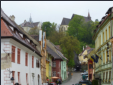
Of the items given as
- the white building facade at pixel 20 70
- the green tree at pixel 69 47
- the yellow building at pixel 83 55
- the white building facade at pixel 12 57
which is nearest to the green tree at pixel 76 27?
the yellow building at pixel 83 55

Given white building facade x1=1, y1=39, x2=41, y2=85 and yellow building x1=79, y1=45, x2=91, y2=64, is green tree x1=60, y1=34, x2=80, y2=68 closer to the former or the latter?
yellow building x1=79, y1=45, x2=91, y2=64

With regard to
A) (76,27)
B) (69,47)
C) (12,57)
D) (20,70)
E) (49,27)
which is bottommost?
(20,70)

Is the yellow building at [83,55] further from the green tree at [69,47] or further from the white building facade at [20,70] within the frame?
the white building facade at [20,70]

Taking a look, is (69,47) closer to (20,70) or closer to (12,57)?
(20,70)

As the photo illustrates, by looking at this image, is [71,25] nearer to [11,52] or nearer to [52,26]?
[52,26]

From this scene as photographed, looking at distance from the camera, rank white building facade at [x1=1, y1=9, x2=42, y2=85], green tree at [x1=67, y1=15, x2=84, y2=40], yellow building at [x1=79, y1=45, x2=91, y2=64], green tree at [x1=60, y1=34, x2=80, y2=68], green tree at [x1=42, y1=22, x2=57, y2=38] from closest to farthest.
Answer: white building facade at [x1=1, y1=9, x2=42, y2=85], green tree at [x1=60, y1=34, x2=80, y2=68], yellow building at [x1=79, y1=45, x2=91, y2=64], green tree at [x1=67, y1=15, x2=84, y2=40], green tree at [x1=42, y1=22, x2=57, y2=38]

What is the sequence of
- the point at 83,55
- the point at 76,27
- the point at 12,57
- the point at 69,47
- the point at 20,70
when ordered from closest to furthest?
the point at 12,57, the point at 20,70, the point at 69,47, the point at 83,55, the point at 76,27

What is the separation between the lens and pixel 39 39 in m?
38.2

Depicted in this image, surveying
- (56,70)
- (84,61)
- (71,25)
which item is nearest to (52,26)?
(71,25)

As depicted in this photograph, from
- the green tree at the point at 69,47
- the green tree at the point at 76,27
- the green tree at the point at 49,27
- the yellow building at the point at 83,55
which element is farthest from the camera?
the green tree at the point at 49,27

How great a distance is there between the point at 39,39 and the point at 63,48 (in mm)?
42728

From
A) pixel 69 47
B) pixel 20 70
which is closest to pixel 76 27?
pixel 69 47

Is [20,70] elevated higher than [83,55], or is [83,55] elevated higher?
[83,55]

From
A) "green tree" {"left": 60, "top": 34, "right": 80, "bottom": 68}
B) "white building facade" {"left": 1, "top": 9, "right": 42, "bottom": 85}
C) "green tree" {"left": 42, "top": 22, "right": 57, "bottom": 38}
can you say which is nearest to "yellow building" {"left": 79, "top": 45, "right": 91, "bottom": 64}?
"green tree" {"left": 60, "top": 34, "right": 80, "bottom": 68}
